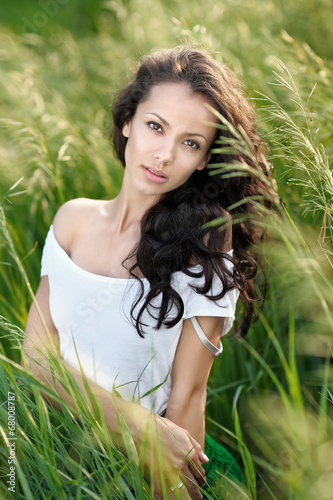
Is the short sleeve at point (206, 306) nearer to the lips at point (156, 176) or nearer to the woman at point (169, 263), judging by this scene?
the woman at point (169, 263)

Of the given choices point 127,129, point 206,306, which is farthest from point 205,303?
point 127,129

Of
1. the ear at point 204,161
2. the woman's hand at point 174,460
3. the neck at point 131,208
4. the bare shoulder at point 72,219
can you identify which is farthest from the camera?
the bare shoulder at point 72,219

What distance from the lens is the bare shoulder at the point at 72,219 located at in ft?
6.33

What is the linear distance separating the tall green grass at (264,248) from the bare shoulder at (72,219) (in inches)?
4.2

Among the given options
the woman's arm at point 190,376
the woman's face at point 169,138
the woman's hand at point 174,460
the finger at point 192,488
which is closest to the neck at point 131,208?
the woman's face at point 169,138

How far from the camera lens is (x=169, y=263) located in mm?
1655

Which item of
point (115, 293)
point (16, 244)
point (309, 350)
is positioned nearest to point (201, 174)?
point (115, 293)

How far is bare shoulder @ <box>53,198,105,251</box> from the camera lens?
1930 mm

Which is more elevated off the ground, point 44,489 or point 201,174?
point 201,174

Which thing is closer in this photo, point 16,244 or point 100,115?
point 16,244

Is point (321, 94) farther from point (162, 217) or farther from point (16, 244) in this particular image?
point (16, 244)

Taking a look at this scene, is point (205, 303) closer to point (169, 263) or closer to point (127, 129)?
point (169, 263)

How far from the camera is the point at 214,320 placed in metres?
1.63

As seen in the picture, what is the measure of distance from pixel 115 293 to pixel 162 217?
0.29 metres
